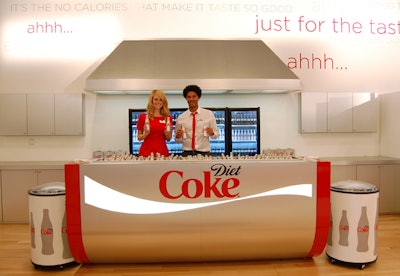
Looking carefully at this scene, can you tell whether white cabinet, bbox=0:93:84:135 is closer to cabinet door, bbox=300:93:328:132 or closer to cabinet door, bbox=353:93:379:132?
cabinet door, bbox=300:93:328:132

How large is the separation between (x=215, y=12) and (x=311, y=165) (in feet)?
11.0

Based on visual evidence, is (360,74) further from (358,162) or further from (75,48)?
(75,48)

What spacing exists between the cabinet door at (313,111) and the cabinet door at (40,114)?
394 cm

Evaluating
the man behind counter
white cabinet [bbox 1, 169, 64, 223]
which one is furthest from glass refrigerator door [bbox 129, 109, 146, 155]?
the man behind counter

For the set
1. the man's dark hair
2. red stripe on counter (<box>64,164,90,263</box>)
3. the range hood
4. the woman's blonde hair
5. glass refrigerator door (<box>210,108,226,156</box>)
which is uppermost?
the range hood

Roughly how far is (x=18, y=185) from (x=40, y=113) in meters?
1.13

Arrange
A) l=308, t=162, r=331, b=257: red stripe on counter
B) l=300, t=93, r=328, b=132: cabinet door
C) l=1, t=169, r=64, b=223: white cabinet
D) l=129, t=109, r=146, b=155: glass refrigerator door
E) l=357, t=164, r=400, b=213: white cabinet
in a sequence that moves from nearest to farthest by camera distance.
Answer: l=308, t=162, r=331, b=257: red stripe on counter
l=1, t=169, r=64, b=223: white cabinet
l=357, t=164, r=400, b=213: white cabinet
l=129, t=109, r=146, b=155: glass refrigerator door
l=300, t=93, r=328, b=132: cabinet door

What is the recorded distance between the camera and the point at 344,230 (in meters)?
3.35

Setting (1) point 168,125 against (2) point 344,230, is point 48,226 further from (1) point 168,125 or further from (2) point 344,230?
(2) point 344,230

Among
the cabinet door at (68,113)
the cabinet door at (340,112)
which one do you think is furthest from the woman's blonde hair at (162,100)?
the cabinet door at (340,112)

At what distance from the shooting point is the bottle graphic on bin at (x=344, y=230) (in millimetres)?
3340

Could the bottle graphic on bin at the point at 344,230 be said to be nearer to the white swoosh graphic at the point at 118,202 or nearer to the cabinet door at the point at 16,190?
the white swoosh graphic at the point at 118,202

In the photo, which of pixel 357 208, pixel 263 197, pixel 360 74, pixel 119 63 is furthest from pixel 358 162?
pixel 119 63

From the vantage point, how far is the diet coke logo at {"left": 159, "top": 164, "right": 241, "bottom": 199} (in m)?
3.27
